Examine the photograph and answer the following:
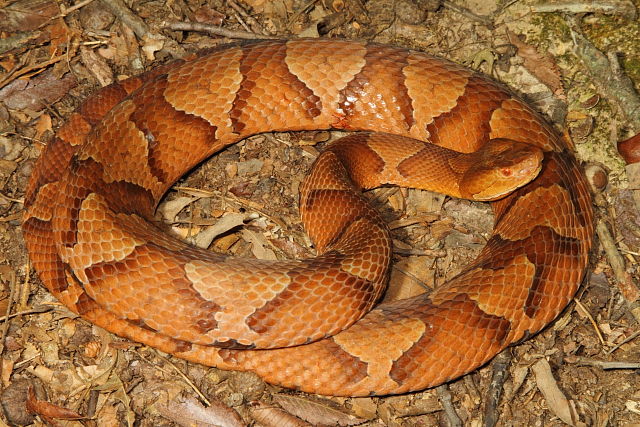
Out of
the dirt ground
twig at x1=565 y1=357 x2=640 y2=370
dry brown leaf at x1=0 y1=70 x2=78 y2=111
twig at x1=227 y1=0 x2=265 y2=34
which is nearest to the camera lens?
the dirt ground

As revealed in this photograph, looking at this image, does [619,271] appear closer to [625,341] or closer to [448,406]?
[625,341]

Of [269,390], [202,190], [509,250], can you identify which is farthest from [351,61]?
[269,390]

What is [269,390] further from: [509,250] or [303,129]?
[303,129]

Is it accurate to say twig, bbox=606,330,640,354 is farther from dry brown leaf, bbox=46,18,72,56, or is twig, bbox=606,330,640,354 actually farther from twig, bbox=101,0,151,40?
dry brown leaf, bbox=46,18,72,56

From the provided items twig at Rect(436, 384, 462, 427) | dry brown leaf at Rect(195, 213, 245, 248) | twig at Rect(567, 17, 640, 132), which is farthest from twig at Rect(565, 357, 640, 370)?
dry brown leaf at Rect(195, 213, 245, 248)

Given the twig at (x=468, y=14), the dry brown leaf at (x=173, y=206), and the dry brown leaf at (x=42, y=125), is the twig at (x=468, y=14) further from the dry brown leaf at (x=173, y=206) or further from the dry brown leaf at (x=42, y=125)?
the dry brown leaf at (x=42, y=125)
